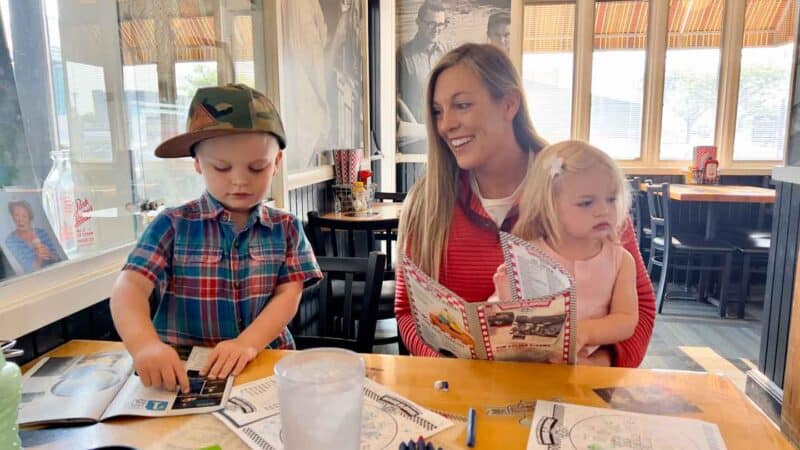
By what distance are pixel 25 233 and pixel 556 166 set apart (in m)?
1.05

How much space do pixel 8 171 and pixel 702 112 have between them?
4.99 m

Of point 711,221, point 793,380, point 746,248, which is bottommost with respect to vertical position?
point 793,380

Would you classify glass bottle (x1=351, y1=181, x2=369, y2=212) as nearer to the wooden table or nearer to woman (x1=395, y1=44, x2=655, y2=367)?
the wooden table

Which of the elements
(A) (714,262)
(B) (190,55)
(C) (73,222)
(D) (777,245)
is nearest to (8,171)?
(C) (73,222)

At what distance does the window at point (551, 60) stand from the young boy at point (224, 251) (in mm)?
3980

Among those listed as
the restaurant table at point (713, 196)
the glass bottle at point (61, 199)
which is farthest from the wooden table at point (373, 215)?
the restaurant table at point (713, 196)

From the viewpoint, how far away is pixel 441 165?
104 centimetres

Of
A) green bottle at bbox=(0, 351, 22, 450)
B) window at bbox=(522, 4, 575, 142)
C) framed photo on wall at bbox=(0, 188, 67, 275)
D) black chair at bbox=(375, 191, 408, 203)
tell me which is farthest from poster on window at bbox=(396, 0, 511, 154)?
green bottle at bbox=(0, 351, 22, 450)

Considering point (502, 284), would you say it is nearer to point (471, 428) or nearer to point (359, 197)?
point (471, 428)

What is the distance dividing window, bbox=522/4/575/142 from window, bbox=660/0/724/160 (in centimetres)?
83

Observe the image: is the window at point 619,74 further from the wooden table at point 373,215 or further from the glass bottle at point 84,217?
the glass bottle at point 84,217

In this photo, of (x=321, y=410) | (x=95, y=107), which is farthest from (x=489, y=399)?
(x=95, y=107)

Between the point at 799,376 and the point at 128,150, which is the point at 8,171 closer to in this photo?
→ the point at 128,150

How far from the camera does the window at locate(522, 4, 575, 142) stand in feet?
15.4
